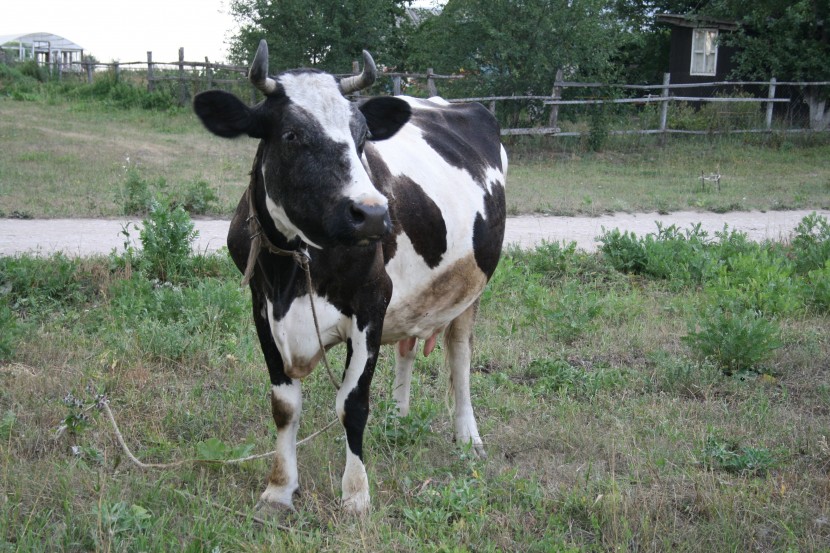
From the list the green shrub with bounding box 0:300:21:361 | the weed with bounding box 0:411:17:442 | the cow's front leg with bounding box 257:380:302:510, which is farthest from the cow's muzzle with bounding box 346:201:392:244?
the green shrub with bounding box 0:300:21:361

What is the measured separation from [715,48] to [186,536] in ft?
106

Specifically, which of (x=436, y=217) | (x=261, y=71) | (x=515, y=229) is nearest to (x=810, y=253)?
(x=515, y=229)

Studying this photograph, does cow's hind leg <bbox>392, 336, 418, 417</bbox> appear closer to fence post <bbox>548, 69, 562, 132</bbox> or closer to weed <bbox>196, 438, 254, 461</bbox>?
weed <bbox>196, 438, 254, 461</bbox>

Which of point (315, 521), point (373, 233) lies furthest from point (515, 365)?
point (373, 233)

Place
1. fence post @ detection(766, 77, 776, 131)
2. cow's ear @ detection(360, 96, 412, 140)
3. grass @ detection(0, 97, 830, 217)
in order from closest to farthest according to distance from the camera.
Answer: cow's ear @ detection(360, 96, 412, 140) < grass @ detection(0, 97, 830, 217) < fence post @ detection(766, 77, 776, 131)

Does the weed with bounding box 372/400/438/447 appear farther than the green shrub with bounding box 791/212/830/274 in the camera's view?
No

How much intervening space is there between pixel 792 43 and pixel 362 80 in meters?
23.2

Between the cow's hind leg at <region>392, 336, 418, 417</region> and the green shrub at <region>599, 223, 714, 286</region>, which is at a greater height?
the green shrub at <region>599, 223, 714, 286</region>

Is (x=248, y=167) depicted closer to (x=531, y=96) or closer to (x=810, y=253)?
(x=531, y=96)

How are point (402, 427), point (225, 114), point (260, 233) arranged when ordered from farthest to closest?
point (402, 427), point (260, 233), point (225, 114)

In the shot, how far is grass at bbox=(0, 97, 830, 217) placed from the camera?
11.9 meters

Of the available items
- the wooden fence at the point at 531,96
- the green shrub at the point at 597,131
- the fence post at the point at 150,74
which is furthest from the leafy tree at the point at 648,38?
the fence post at the point at 150,74

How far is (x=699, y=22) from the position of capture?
98.4 ft

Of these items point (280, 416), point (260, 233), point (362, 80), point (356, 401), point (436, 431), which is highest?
point (362, 80)
